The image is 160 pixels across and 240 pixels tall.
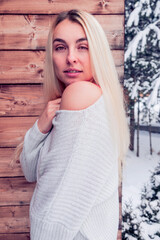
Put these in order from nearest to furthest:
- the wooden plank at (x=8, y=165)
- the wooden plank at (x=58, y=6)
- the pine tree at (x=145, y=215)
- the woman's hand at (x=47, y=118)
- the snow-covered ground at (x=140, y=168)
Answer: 1. the woman's hand at (x=47, y=118)
2. the wooden plank at (x=58, y=6)
3. the wooden plank at (x=8, y=165)
4. the pine tree at (x=145, y=215)
5. the snow-covered ground at (x=140, y=168)

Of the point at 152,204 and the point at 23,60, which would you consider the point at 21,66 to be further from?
the point at 152,204

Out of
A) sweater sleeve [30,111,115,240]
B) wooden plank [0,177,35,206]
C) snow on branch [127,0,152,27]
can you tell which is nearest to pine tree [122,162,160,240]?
wooden plank [0,177,35,206]

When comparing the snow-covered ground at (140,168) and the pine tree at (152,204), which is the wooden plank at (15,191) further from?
the pine tree at (152,204)

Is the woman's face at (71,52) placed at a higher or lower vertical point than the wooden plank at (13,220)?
higher

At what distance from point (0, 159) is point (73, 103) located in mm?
1047

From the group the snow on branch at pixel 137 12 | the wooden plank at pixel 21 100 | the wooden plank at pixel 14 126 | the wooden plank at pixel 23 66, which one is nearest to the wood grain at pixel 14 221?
the wooden plank at pixel 14 126

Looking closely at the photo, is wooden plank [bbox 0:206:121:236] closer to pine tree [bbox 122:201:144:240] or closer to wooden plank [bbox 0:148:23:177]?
wooden plank [bbox 0:148:23:177]

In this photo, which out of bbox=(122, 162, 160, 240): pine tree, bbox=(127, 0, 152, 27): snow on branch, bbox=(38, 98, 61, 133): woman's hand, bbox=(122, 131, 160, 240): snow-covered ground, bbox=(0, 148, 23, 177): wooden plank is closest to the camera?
bbox=(38, 98, 61, 133): woman's hand

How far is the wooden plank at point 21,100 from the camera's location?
1.39 m

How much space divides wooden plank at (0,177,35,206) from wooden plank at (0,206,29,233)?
0.05 metres

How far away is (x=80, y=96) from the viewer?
59 cm

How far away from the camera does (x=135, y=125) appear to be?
9.92ft

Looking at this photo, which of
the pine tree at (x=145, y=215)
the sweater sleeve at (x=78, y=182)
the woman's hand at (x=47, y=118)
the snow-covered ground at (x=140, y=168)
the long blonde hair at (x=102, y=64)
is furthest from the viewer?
the snow-covered ground at (x=140, y=168)

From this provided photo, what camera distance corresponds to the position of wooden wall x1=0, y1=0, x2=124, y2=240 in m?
1.33
